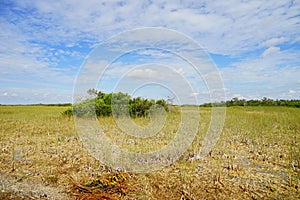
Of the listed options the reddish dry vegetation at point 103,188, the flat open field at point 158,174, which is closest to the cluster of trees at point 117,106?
the flat open field at point 158,174

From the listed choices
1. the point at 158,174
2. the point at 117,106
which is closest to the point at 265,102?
the point at 117,106

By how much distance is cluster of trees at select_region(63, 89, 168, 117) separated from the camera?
11344mm

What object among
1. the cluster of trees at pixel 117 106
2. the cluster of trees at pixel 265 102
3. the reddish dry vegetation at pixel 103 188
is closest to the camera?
the reddish dry vegetation at pixel 103 188

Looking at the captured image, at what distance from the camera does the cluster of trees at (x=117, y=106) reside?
37.2ft

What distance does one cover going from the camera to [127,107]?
36.9ft

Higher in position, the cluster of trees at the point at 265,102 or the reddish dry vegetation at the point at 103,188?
the cluster of trees at the point at 265,102

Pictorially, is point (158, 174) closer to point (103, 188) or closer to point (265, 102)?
point (103, 188)

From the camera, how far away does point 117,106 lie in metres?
11.2

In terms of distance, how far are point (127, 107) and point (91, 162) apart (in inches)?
268

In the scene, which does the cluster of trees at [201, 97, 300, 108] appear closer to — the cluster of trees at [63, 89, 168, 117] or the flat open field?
the cluster of trees at [63, 89, 168, 117]

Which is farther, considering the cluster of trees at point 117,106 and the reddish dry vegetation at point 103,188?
the cluster of trees at point 117,106

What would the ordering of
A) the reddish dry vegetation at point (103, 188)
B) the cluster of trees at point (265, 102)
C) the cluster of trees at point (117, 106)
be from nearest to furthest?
1. the reddish dry vegetation at point (103, 188)
2. the cluster of trees at point (117, 106)
3. the cluster of trees at point (265, 102)

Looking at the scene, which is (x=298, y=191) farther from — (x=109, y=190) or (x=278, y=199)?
(x=109, y=190)

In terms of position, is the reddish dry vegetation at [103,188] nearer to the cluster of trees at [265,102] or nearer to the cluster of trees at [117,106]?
the cluster of trees at [117,106]
